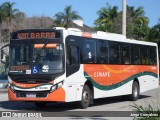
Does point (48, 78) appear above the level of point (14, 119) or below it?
above

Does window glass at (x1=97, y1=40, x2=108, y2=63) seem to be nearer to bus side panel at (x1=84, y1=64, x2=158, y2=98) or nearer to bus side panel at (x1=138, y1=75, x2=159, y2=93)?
bus side panel at (x1=84, y1=64, x2=158, y2=98)

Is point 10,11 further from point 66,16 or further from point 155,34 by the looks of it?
point 155,34

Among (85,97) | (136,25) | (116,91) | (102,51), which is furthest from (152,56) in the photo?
(136,25)

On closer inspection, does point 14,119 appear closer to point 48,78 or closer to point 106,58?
point 48,78

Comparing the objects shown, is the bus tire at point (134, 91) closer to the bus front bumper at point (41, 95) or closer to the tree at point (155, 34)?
the bus front bumper at point (41, 95)

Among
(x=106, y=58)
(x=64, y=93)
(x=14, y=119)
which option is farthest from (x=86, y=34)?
(x=14, y=119)

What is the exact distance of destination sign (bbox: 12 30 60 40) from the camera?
16.0 meters

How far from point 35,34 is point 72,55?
162 centimetres

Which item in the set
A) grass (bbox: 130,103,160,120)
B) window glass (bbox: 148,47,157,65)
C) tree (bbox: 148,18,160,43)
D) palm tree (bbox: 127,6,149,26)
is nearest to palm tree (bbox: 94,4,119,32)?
palm tree (bbox: 127,6,149,26)

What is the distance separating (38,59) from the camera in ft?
51.8

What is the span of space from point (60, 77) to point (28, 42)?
1.90 meters

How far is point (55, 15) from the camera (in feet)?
207

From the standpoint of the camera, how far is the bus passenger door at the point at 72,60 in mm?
15872

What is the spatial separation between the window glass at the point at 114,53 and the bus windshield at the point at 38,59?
4.12 m
